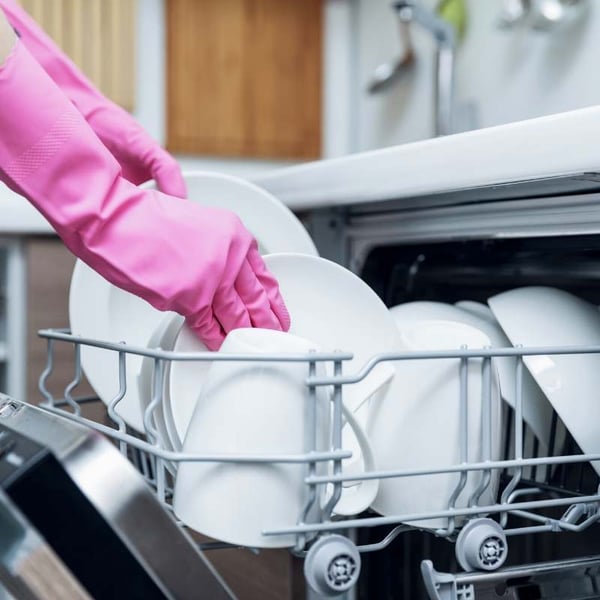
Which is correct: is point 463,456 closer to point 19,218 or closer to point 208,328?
point 208,328

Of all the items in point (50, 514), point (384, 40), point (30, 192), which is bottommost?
point (50, 514)

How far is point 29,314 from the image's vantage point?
48.3 inches

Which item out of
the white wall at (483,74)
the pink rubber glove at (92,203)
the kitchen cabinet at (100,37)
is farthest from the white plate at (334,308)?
the kitchen cabinet at (100,37)

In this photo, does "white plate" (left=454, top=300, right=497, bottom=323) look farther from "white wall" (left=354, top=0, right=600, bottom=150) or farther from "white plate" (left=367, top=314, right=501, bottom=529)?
"white wall" (left=354, top=0, right=600, bottom=150)

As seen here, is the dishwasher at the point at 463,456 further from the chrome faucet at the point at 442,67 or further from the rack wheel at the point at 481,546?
the chrome faucet at the point at 442,67

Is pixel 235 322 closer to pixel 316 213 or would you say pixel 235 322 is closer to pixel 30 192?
pixel 30 192

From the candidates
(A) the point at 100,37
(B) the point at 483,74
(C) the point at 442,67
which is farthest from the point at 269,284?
(A) the point at 100,37

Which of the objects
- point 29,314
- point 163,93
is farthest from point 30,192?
point 163,93

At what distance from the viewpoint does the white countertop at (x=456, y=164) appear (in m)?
0.56

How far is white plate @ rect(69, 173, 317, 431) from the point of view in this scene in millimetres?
779

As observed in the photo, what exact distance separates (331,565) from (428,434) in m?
0.14

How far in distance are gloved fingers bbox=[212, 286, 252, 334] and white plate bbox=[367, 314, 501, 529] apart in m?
0.11

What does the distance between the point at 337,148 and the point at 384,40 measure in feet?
1.10

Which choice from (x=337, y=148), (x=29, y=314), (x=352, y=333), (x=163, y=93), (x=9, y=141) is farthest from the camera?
(x=337, y=148)
